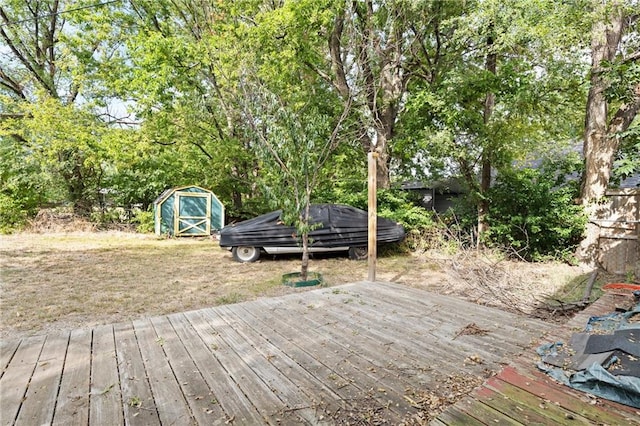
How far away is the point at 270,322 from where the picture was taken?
9.89ft

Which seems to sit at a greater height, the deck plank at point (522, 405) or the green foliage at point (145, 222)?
the green foliage at point (145, 222)

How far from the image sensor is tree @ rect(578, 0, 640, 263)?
535 cm

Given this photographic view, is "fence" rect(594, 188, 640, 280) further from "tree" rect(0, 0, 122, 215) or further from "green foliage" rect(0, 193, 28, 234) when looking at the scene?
"green foliage" rect(0, 193, 28, 234)

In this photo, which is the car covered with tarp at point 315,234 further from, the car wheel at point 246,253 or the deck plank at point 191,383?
the deck plank at point 191,383

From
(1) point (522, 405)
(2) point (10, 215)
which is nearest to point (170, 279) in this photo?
(1) point (522, 405)

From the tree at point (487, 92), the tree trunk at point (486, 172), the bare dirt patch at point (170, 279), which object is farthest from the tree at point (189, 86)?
the tree trunk at point (486, 172)

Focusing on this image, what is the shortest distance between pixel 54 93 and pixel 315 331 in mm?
14516

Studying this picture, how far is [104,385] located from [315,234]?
5326 millimetres

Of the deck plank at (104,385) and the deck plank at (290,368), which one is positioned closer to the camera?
the deck plank at (104,385)

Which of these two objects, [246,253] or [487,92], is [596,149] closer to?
[487,92]

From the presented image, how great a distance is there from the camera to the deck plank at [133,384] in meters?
1.62

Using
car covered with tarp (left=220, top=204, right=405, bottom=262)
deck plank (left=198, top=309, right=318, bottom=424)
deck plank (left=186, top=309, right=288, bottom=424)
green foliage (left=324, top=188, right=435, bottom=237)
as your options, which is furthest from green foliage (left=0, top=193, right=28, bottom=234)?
deck plank (left=198, top=309, right=318, bottom=424)

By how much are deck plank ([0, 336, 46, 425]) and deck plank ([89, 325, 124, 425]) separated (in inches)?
13.1

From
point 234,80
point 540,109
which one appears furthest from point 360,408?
point 540,109
